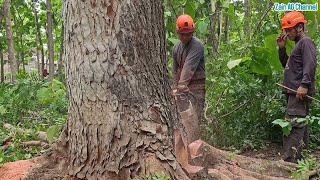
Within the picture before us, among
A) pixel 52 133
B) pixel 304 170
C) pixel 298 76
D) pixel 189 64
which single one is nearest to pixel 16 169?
pixel 52 133

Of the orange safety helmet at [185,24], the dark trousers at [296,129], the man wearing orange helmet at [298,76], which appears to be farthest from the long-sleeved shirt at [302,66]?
the orange safety helmet at [185,24]

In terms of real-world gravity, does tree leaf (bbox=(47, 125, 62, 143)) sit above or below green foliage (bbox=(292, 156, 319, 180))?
above

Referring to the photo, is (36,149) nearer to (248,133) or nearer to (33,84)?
(248,133)

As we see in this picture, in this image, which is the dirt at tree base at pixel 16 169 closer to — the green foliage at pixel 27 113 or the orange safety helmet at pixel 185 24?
the green foliage at pixel 27 113

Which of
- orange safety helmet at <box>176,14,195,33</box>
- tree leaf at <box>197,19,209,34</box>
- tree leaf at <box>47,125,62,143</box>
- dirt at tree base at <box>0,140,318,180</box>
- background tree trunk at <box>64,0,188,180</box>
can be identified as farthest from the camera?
tree leaf at <box>197,19,209,34</box>

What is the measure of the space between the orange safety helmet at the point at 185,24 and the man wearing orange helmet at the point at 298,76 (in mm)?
1280

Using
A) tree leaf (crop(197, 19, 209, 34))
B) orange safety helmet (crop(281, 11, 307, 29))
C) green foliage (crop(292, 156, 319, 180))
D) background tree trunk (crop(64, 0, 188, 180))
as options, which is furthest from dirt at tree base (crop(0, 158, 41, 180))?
tree leaf (crop(197, 19, 209, 34))

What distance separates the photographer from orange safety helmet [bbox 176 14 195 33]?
606 centimetres

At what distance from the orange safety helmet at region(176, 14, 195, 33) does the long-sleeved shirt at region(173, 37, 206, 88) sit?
235mm

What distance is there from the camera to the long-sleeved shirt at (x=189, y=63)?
618 centimetres

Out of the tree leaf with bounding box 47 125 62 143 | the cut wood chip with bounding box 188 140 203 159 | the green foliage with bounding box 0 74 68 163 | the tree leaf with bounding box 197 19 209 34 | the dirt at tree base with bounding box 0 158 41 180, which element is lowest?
the green foliage with bounding box 0 74 68 163

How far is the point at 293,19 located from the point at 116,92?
125 inches

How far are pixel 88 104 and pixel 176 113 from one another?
0.67m

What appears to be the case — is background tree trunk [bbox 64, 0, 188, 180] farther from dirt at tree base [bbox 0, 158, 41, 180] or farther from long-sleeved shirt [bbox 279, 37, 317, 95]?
long-sleeved shirt [bbox 279, 37, 317, 95]
